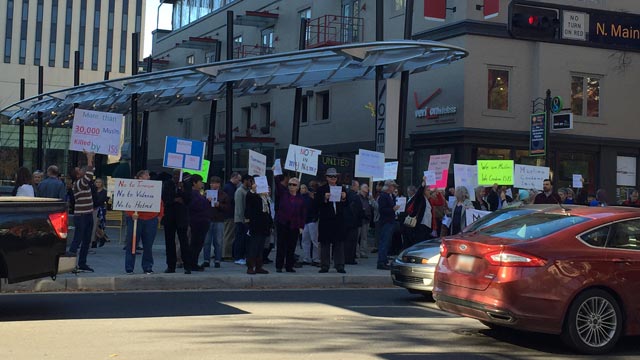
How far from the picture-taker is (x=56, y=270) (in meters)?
9.41

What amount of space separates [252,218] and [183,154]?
2.45 m

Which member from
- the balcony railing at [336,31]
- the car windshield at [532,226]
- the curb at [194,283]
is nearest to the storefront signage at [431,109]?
the balcony railing at [336,31]

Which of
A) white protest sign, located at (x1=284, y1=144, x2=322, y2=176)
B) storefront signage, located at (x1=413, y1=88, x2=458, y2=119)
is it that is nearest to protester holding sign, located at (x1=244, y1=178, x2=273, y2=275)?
white protest sign, located at (x1=284, y1=144, x2=322, y2=176)

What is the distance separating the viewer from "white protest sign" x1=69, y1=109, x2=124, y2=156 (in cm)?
1370

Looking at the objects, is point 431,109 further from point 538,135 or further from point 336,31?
point 336,31

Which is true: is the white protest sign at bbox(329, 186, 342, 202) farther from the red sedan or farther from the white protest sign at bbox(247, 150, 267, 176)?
the red sedan

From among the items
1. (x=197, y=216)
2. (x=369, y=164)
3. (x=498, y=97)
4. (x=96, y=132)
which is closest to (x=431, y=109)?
(x=498, y=97)

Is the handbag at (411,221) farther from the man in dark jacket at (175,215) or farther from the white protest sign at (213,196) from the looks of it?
the man in dark jacket at (175,215)

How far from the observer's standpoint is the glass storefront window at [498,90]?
2605 centimetres

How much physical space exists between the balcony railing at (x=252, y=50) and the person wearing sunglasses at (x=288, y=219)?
956 inches

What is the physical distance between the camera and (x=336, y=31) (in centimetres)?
3188

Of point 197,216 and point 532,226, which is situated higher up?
point 532,226

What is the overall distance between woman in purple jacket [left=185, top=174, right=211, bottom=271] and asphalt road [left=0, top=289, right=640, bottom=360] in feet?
6.51

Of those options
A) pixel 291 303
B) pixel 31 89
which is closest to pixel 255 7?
pixel 291 303
